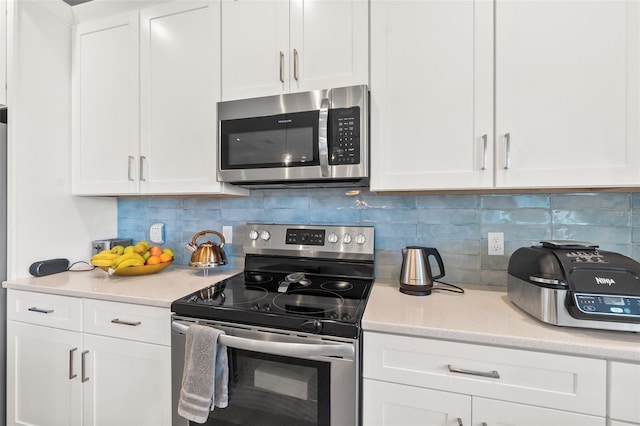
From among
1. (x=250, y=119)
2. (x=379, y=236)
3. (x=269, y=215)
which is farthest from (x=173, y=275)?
(x=379, y=236)

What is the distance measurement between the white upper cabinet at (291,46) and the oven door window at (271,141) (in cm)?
15

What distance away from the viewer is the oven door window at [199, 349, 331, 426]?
1.03 metres

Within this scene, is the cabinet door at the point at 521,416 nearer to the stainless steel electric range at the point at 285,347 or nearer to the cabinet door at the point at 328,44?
the stainless steel electric range at the point at 285,347

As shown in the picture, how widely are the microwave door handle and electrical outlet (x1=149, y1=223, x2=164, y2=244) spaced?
51.3 inches

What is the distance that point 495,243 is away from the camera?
4.78 ft

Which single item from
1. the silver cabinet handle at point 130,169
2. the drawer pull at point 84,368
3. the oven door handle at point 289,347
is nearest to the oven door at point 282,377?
the oven door handle at point 289,347

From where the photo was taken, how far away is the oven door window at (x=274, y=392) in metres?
1.03

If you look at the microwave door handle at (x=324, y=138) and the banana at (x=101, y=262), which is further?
the banana at (x=101, y=262)

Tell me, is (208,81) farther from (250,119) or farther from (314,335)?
A: (314,335)

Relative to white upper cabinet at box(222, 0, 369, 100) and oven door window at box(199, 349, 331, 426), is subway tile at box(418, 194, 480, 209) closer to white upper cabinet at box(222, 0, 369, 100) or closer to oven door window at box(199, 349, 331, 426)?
white upper cabinet at box(222, 0, 369, 100)

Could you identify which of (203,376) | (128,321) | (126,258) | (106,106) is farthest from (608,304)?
(106,106)

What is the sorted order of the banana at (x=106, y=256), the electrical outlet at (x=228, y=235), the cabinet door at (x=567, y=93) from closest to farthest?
the cabinet door at (x=567, y=93)
the banana at (x=106, y=256)
the electrical outlet at (x=228, y=235)

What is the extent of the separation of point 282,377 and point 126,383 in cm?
75

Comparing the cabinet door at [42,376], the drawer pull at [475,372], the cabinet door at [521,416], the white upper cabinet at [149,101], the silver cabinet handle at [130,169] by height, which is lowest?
the cabinet door at [42,376]
